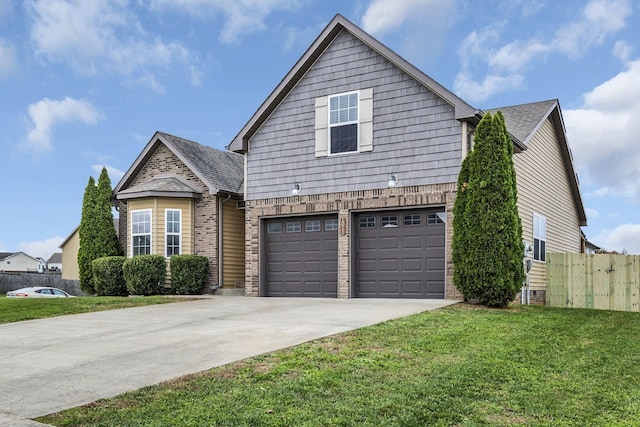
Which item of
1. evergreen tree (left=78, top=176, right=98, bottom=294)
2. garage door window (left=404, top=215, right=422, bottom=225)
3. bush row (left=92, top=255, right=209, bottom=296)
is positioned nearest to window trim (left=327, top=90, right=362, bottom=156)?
garage door window (left=404, top=215, right=422, bottom=225)

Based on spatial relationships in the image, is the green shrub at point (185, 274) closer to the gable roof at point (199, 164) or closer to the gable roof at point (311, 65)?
the gable roof at point (199, 164)

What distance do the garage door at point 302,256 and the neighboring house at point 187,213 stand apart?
7.98 feet

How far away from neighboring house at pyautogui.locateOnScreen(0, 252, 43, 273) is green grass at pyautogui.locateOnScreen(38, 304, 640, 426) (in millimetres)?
91585

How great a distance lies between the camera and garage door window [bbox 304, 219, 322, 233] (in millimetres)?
17416

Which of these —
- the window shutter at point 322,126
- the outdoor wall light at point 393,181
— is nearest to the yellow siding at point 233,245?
the window shutter at point 322,126

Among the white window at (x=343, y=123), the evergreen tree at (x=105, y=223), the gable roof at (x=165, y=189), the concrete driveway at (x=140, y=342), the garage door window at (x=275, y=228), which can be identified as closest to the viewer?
the concrete driveway at (x=140, y=342)

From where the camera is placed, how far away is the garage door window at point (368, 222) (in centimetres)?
1645

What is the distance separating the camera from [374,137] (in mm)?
16266

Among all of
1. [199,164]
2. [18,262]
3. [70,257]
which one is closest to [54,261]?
[18,262]

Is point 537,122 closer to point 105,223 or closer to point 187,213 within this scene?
point 187,213

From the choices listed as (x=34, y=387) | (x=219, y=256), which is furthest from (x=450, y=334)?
(x=219, y=256)

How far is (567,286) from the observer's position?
17953mm

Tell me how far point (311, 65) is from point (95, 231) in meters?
10.2

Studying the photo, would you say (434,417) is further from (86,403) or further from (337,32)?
(337,32)
